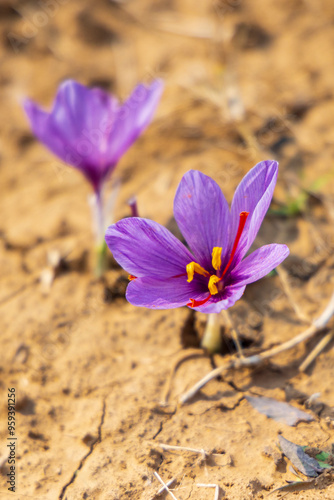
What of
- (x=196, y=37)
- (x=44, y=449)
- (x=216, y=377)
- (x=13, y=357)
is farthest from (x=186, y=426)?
(x=196, y=37)

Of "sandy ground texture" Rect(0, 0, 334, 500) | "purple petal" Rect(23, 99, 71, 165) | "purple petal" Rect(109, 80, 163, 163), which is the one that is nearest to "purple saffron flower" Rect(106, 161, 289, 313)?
"sandy ground texture" Rect(0, 0, 334, 500)

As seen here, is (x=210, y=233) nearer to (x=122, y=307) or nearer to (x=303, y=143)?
(x=122, y=307)

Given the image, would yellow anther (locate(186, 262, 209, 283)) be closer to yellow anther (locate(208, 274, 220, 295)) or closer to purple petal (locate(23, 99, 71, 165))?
yellow anther (locate(208, 274, 220, 295))

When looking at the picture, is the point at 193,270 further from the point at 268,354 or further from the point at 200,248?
the point at 268,354

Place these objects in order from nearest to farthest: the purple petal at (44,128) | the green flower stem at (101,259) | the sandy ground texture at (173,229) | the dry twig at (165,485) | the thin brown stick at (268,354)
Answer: the dry twig at (165,485)
the sandy ground texture at (173,229)
the thin brown stick at (268,354)
the purple petal at (44,128)
the green flower stem at (101,259)

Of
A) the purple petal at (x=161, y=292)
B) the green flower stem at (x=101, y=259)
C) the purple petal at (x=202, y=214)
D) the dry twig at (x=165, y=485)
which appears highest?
the purple petal at (x=202, y=214)

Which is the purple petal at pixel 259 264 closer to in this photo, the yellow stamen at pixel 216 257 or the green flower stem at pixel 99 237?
the yellow stamen at pixel 216 257

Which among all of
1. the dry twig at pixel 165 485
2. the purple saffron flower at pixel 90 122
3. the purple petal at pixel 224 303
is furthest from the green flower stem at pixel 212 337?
the purple saffron flower at pixel 90 122
